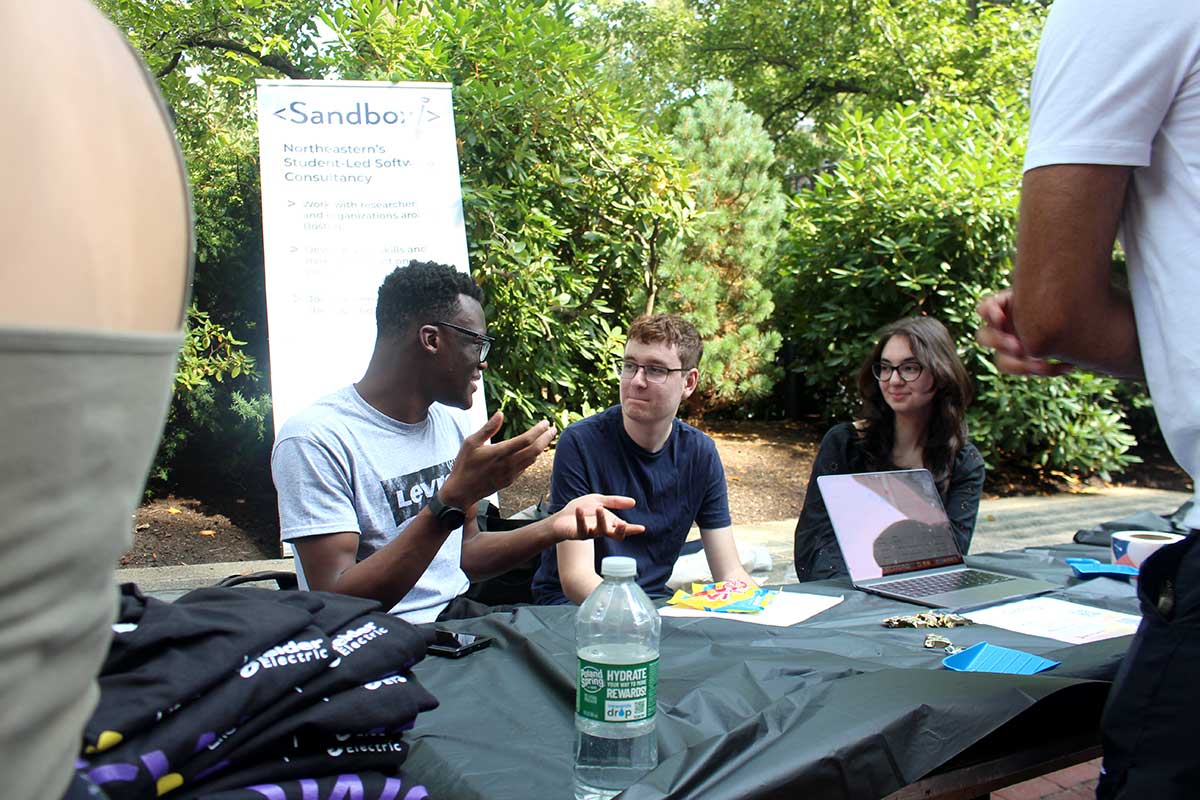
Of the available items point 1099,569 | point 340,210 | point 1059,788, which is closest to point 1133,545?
point 1099,569

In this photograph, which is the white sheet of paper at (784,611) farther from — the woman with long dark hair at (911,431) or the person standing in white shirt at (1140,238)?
the person standing in white shirt at (1140,238)

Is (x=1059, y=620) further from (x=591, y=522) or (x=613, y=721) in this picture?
(x=613, y=721)

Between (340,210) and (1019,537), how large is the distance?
5030 mm

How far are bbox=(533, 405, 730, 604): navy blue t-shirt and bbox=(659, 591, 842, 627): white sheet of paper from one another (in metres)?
0.77

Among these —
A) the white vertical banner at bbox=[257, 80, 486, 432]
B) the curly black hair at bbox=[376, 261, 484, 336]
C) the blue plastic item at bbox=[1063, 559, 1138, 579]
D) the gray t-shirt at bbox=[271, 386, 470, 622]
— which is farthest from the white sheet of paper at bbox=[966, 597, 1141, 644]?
the white vertical banner at bbox=[257, 80, 486, 432]

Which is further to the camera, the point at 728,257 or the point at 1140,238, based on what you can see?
the point at 728,257

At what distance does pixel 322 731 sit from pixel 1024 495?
323 inches

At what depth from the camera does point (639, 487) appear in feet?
10.2

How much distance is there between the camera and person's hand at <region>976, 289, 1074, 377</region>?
142 cm

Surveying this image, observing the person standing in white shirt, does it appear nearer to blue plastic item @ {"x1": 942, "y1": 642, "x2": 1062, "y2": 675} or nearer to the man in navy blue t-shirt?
blue plastic item @ {"x1": 942, "y1": 642, "x2": 1062, "y2": 675}

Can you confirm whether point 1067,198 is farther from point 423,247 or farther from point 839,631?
point 423,247

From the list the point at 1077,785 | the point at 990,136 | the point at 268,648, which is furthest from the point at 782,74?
the point at 268,648

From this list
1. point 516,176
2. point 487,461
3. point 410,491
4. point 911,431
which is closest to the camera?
point 487,461

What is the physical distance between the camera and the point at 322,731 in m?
1.03
